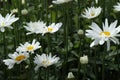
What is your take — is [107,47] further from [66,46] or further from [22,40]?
Result: [22,40]

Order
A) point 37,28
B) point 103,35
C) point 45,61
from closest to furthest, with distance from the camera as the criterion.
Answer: point 103,35
point 45,61
point 37,28

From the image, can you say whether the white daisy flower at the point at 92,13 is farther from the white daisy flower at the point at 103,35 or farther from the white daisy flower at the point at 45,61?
the white daisy flower at the point at 45,61

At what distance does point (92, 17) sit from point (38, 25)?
0.30 meters

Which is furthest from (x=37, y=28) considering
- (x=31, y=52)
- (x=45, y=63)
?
(x=45, y=63)

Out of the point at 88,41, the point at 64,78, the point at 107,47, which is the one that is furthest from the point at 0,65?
Answer: the point at 107,47

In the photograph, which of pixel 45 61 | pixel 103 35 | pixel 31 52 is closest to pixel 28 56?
pixel 31 52

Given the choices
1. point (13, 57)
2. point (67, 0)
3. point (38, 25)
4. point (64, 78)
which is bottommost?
point (64, 78)

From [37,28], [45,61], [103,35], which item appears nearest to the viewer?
[103,35]

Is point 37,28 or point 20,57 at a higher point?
point 37,28

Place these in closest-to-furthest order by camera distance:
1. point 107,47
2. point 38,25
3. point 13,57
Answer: point 107,47, point 13,57, point 38,25

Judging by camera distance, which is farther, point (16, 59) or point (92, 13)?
point (92, 13)

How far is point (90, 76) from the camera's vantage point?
194cm

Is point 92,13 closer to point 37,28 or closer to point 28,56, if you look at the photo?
point 37,28

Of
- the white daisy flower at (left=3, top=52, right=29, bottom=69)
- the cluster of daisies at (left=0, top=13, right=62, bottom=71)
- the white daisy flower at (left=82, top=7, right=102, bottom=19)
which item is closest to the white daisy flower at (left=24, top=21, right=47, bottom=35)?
the cluster of daisies at (left=0, top=13, right=62, bottom=71)
